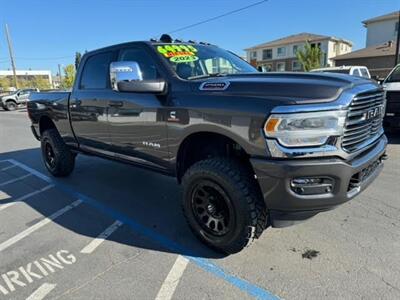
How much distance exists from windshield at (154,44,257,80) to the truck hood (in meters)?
0.52

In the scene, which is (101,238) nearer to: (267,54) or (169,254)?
(169,254)

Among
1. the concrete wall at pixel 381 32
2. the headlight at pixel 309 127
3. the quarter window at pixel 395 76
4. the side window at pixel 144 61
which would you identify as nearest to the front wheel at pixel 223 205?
the headlight at pixel 309 127

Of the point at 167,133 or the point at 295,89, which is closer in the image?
the point at 295,89

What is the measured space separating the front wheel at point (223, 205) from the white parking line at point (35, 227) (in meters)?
1.78

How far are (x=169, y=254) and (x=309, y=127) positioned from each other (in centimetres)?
169

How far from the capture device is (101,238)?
3.44 meters

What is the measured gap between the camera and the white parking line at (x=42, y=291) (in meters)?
2.53

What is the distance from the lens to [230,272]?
2.76m

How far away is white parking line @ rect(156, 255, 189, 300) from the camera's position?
2.50 m

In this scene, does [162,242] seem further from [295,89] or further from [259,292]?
[295,89]

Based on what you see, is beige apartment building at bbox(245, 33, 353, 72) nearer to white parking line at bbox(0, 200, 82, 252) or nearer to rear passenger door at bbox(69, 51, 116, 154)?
rear passenger door at bbox(69, 51, 116, 154)

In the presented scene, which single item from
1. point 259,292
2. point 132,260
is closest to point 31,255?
point 132,260

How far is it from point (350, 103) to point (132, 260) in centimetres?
222

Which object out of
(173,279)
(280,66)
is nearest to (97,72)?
(173,279)
